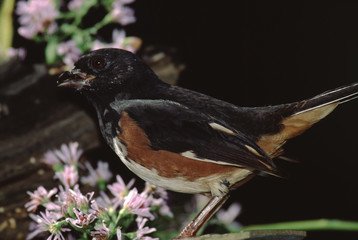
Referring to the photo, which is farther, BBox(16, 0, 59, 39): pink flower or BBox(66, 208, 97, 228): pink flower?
BBox(16, 0, 59, 39): pink flower

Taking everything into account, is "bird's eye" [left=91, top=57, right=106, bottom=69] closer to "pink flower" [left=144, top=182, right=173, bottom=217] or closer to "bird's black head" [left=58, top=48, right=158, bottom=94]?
"bird's black head" [left=58, top=48, right=158, bottom=94]

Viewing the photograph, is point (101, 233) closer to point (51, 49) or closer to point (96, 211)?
point (96, 211)

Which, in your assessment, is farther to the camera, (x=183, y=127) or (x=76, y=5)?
(x=76, y=5)

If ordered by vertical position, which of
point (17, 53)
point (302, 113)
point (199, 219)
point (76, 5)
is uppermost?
point (76, 5)

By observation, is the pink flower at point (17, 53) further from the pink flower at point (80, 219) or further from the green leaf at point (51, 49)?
the pink flower at point (80, 219)

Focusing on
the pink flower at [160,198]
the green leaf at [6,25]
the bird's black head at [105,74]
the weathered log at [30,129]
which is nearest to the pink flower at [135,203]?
the pink flower at [160,198]

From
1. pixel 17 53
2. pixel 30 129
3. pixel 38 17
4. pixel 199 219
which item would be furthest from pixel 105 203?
pixel 17 53

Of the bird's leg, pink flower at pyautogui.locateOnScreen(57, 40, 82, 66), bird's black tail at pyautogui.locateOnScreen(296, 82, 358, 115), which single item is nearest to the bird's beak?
pink flower at pyautogui.locateOnScreen(57, 40, 82, 66)
